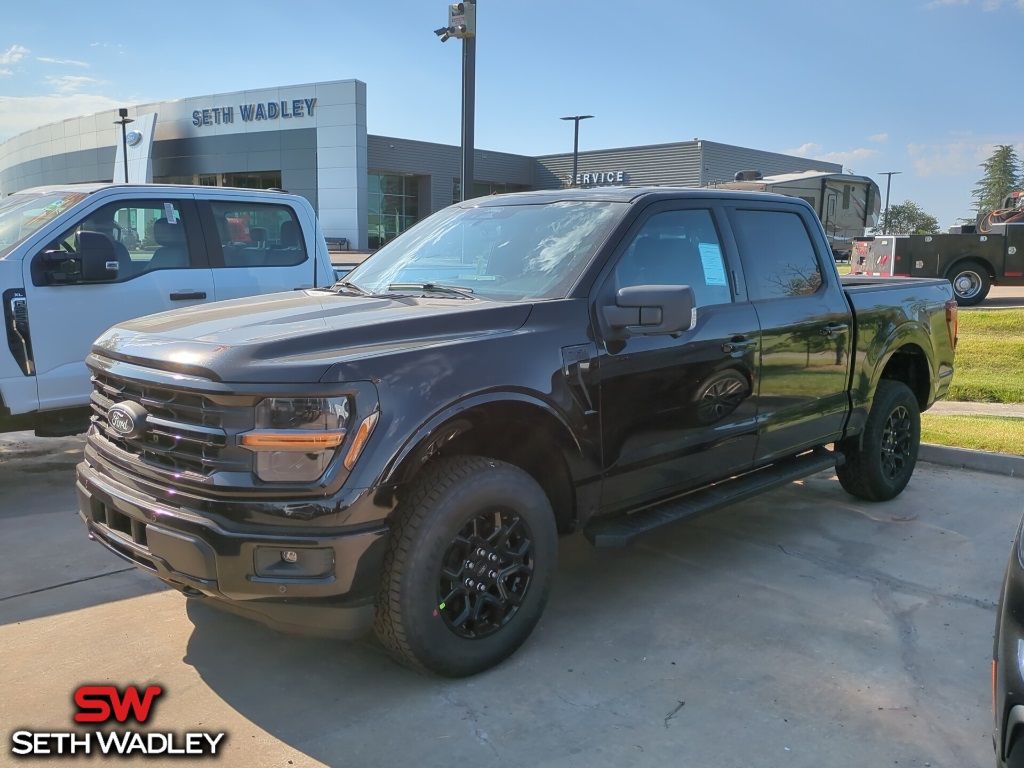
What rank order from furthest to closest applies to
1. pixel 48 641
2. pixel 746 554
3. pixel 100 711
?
pixel 746 554 < pixel 48 641 < pixel 100 711

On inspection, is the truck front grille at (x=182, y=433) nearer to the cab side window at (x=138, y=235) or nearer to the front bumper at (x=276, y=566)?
the front bumper at (x=276, y=566)

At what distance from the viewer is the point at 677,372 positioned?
3908mm

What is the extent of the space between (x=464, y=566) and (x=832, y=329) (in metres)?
2.88

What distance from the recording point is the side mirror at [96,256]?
5652 mm

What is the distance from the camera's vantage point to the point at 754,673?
11.1 ft

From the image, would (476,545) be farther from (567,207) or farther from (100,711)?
(567,207)

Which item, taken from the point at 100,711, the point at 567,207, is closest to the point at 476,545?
the point at 100,711

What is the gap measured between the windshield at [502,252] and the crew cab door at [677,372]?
0.19 metres

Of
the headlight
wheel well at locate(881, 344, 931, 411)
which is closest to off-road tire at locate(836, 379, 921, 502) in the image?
wheel well at locate(881, 344, 931, 411)

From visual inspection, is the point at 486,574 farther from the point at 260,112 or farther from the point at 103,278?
the point at 260,112

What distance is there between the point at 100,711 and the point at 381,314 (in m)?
1.81

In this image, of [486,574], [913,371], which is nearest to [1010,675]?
[486,574]

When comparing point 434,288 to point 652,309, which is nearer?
point 652,309

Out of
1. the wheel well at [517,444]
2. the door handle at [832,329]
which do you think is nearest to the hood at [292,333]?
the wheel well at [517,444]
